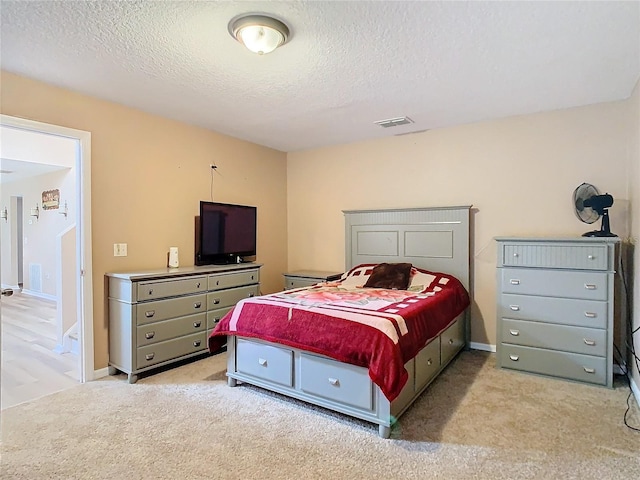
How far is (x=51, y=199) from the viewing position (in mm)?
6945

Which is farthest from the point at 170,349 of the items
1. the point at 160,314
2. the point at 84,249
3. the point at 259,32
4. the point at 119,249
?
the point at 259,32

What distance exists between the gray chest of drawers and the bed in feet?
1.65

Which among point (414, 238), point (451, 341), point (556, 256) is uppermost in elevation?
point (414, 238)

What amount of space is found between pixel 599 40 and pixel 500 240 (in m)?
1.61

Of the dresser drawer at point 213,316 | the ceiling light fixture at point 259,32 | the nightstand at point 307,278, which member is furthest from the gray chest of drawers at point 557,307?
the dresser drawer at point 213,316

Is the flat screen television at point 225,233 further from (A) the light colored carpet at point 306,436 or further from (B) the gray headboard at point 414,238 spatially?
(A) the light colored carpet at point 306,436

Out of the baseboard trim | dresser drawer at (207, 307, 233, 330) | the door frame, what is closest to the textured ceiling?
the door frame

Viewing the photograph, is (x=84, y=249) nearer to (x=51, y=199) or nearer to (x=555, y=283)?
(x=555, y=283)

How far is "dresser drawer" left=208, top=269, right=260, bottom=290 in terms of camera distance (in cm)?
366

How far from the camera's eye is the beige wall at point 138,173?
2.97 meters

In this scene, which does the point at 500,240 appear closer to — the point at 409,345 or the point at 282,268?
the point at 409,345

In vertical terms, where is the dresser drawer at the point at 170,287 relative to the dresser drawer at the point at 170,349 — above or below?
above

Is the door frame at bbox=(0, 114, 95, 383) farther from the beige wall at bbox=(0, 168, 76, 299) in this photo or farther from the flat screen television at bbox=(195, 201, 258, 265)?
the beige wall at bbox=(0, 168, 76, 299)

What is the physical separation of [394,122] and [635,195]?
2.17 meters
